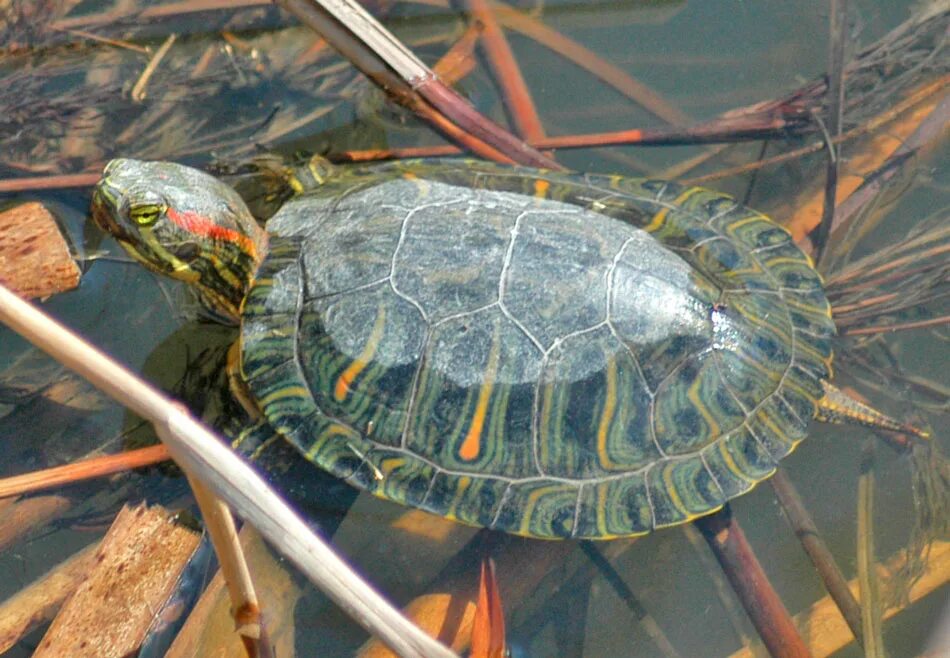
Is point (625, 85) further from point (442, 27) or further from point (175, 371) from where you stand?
point (175, 371)

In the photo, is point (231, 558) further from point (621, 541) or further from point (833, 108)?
point (833, 108)

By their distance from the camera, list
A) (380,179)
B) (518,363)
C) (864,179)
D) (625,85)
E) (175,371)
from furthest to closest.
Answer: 1. (625,85)
2. (864,179)
3. (175,371)
4. (380,179)
5. (518,363)

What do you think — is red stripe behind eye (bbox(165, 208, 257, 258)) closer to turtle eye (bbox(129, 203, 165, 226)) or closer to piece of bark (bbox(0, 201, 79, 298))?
turtle eye (bbox(129, 203, 165, 226))

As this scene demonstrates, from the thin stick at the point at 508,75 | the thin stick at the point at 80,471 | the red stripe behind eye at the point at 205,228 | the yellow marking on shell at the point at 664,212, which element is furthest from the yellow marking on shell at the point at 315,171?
the yellow marking on shell at the point at 664,212

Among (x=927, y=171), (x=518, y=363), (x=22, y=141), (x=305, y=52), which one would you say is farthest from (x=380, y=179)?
(x=927, y=171)

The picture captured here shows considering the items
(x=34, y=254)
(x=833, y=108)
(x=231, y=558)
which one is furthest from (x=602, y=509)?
(x=34, y=254)

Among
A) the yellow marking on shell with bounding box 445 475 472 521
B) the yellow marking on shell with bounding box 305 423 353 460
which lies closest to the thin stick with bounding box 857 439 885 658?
the yellow marking on shell with bounding box 445 475 472 521

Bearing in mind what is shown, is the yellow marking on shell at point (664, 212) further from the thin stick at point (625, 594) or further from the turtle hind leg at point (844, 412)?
the thin stick at point (625, 594)
